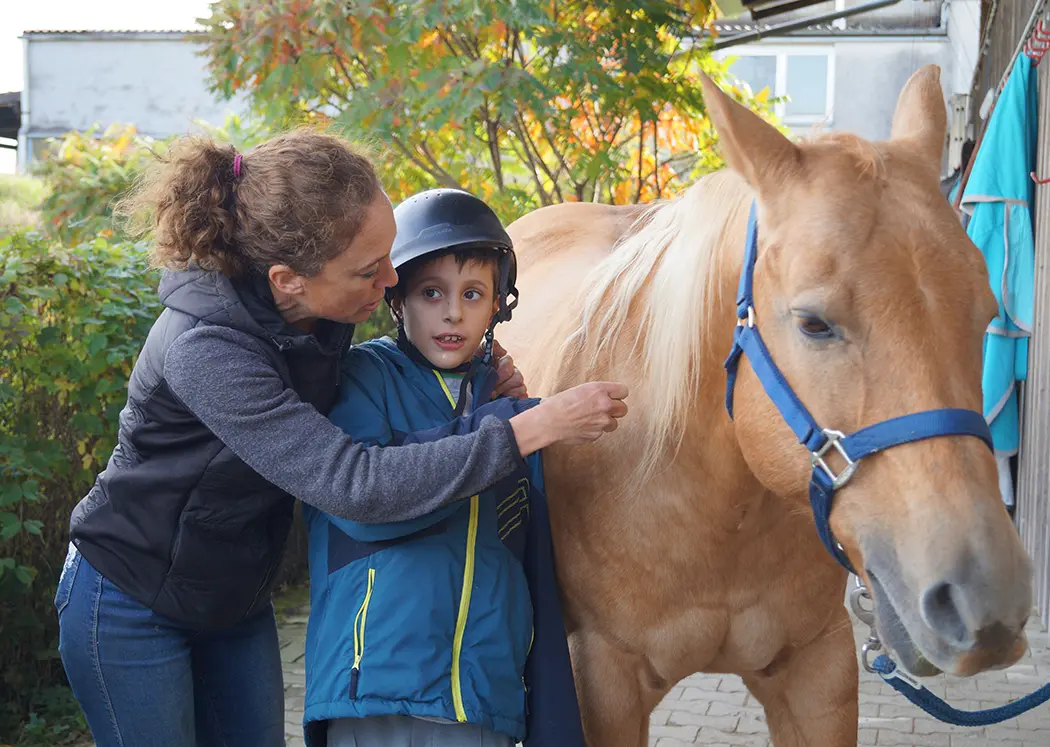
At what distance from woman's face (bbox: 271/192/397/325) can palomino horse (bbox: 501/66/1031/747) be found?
0.56m

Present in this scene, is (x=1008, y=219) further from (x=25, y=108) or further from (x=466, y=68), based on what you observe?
(x=25, y=108)

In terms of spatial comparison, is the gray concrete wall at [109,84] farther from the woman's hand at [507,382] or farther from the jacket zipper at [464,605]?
the jacket zipper at [464,605]

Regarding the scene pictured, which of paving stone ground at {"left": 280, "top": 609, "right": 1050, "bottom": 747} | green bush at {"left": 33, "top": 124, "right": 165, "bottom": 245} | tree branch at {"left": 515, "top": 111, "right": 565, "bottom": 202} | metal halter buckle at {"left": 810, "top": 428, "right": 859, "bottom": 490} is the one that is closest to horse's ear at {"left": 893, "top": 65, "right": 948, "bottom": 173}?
metal halter buckle at {"left": 810, "top": 428, "right": 859, "bottom": 490}

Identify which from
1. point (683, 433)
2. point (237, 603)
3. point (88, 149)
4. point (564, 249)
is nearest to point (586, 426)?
point (683, 433)

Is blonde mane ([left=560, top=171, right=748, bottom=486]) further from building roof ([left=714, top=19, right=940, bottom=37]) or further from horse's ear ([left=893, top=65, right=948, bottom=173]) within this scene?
building roof ([left=714, top=19, right=940, bottom=37])

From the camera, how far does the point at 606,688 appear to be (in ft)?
7.38

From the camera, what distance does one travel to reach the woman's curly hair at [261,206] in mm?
1788

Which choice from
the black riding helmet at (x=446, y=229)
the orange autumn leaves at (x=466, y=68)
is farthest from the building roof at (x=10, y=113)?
the black riding helmet at (x=446, y=229)

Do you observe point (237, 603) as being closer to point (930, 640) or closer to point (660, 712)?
point (930, 640)

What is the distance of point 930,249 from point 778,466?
0.42 meters

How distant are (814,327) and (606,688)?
1069 millimetres

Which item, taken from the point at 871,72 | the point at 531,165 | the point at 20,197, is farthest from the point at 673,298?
the point at 871,72

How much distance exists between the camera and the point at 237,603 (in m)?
1.93

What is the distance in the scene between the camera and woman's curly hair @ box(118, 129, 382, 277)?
179 cm
